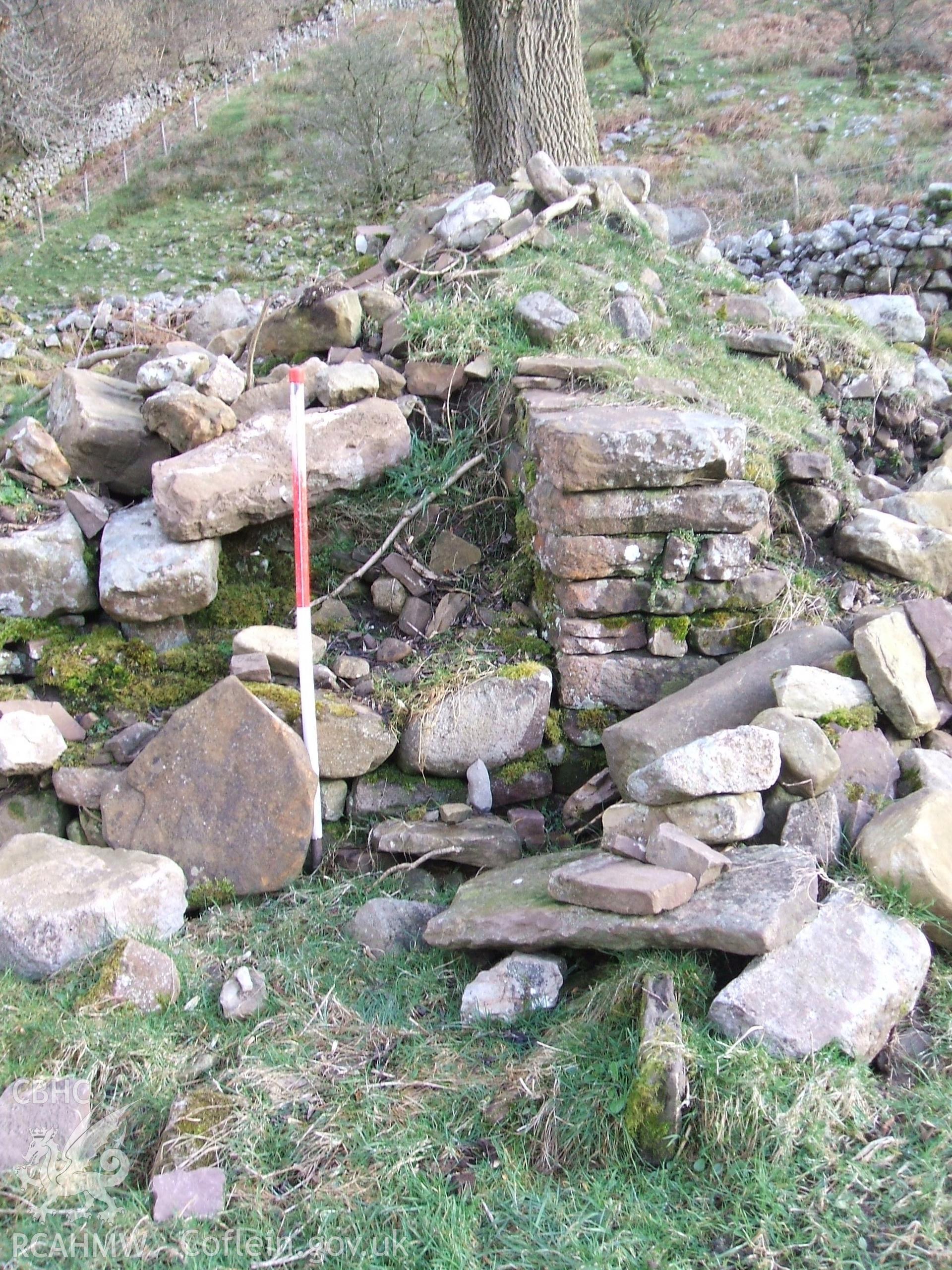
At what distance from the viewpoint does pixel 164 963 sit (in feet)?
10.5

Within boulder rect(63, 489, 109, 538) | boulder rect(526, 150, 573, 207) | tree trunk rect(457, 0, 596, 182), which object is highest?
tree trunk rect(457, 0, 596, 182)

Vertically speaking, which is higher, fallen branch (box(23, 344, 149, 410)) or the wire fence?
the wire fence

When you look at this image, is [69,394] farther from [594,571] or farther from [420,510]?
[594,571]

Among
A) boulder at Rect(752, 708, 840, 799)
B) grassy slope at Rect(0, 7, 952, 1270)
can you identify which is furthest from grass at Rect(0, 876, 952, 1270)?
boulder at Rect(752, 708, 840, 799)

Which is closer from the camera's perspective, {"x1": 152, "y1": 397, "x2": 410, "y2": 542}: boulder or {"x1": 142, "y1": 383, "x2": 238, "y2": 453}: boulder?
{"x1": 152, "y1": 397, "x2": 410, "y2": 542}: boulder

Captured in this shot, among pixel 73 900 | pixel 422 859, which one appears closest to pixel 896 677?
pixel 422 859

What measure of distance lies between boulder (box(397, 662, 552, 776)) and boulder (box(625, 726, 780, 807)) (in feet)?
3.11

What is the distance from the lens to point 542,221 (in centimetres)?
631

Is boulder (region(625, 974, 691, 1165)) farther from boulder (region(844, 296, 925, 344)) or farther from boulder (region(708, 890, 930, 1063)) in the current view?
boulder (region(844, 296, 925, 344))

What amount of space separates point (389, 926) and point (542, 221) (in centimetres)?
460

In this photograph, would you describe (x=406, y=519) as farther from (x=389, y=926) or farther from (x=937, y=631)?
(x=937, y=631)

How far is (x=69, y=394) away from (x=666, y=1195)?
448 cm

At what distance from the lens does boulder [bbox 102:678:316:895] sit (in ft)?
12.2

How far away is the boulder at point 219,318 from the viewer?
6.47 meters
